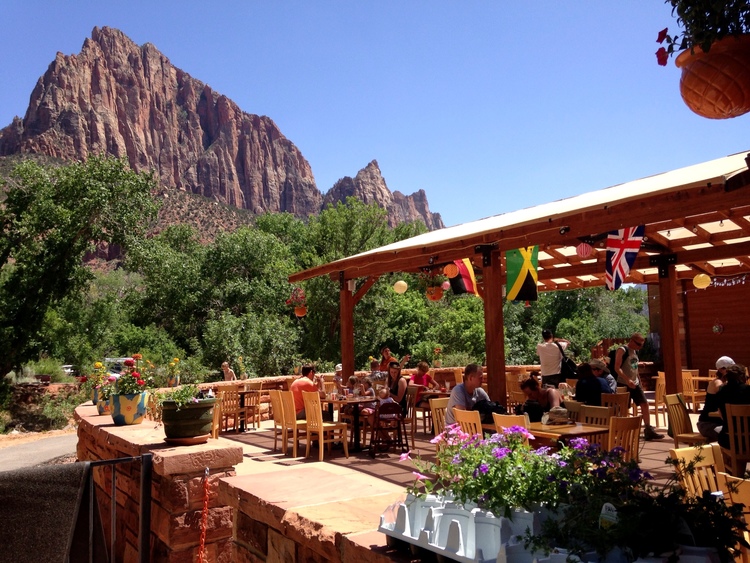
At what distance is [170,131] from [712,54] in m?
109

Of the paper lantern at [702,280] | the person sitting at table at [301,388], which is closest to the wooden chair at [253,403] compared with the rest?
the person sitting at table at [301,388]

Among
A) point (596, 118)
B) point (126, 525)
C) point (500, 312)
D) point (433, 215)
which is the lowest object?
point (126, 525)

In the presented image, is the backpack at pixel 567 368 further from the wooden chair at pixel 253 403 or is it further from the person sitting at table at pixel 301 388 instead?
the wooden chair at pixel 253 403

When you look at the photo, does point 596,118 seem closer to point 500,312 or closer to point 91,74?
point 500,312

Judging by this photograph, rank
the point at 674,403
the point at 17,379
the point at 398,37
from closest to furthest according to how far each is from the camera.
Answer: the point at 674,403 → the point at 398,37 → the point at 17,379

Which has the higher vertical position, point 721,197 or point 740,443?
point 721,197

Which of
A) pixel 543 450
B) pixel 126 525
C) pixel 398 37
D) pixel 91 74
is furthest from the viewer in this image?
pixel 91 74

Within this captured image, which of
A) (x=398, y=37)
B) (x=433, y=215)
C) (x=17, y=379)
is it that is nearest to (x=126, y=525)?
(x=398, y=37)

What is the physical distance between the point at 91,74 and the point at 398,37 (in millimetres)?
90402

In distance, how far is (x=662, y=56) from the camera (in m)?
2.22

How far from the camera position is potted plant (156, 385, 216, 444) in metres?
4.19

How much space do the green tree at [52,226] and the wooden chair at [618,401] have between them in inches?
515

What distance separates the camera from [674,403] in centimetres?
636

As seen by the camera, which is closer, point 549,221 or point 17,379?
point 549,221
